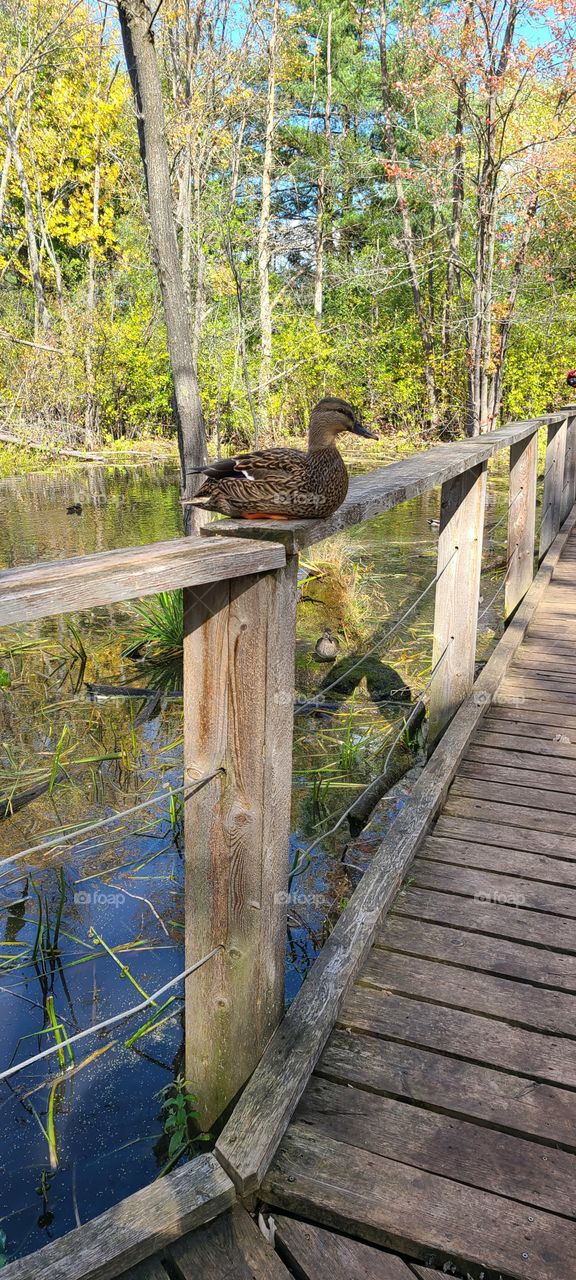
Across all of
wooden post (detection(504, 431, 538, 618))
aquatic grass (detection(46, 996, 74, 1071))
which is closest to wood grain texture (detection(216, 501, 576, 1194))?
aquatic grass (detection(46, 996, 74, 1071))

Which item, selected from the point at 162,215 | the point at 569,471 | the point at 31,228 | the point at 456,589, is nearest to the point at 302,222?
the point at 31,228

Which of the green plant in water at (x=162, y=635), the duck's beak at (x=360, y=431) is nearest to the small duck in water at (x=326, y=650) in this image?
the green plant in water at (x=162, y=635)

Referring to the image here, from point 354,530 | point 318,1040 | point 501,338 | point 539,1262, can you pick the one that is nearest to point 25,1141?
point 318,1040

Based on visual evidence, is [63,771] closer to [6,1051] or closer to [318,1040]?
[6,1051]

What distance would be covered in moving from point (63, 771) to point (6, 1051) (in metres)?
1.91

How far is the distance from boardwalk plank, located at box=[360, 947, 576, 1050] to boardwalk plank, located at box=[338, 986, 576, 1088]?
26 millimetres

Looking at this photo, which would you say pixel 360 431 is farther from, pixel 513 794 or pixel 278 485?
pixel 513 794

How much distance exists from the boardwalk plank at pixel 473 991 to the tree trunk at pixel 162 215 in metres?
4.26

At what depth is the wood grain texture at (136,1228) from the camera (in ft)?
4.33

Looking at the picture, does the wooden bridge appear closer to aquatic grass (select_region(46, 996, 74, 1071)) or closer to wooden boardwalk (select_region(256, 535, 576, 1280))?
wooden boardwalk (select_region(256, 535, 576, 1280))

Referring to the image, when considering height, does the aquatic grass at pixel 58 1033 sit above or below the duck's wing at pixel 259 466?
below

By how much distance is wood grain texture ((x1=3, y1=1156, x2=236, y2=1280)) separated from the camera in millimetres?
1320

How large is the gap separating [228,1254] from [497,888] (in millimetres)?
1339

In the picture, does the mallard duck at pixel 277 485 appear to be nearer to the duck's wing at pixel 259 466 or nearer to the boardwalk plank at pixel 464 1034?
the duck's wing at pixel 259 466
